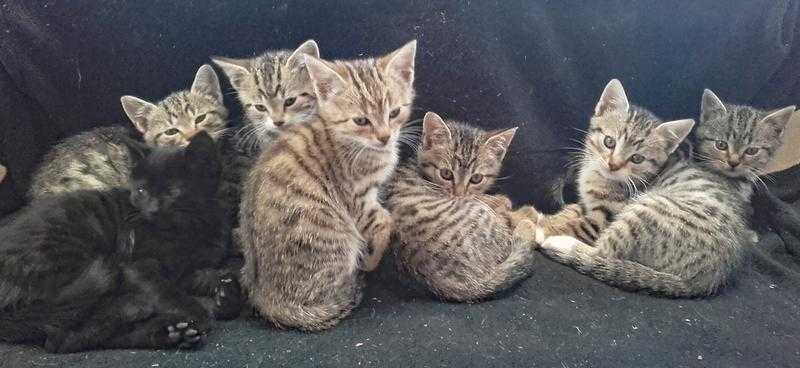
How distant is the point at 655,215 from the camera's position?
167 cm

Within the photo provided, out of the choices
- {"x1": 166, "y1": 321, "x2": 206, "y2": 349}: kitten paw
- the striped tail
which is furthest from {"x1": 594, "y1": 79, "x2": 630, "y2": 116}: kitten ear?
{"x1": 166, "y1": 321, "x2": 206, "y2": 349}: kitten paw

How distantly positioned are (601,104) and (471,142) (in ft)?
1.61

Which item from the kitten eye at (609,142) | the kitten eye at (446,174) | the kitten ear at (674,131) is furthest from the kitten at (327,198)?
the kitten ear at (674,131)

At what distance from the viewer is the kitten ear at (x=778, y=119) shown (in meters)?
1.87

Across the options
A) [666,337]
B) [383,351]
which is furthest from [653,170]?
[383,351]

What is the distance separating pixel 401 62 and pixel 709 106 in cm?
115

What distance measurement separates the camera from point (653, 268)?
62.3 inches

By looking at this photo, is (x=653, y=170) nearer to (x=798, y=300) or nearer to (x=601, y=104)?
(x=601, y=104)

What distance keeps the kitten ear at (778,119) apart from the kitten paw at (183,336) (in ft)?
6.23

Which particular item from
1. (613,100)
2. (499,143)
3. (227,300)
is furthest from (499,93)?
(227,300)

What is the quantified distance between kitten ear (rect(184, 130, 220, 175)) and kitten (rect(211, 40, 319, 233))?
157 millimetres

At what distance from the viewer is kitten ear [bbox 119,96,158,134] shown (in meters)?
1.68

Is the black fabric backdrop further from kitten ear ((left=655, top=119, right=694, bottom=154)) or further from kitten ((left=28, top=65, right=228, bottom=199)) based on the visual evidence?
kitten ear ((left=655, top=119, right=694, bottom=154))

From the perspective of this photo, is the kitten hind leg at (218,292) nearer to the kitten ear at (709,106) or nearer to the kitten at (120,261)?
the kitten at (120,261)
